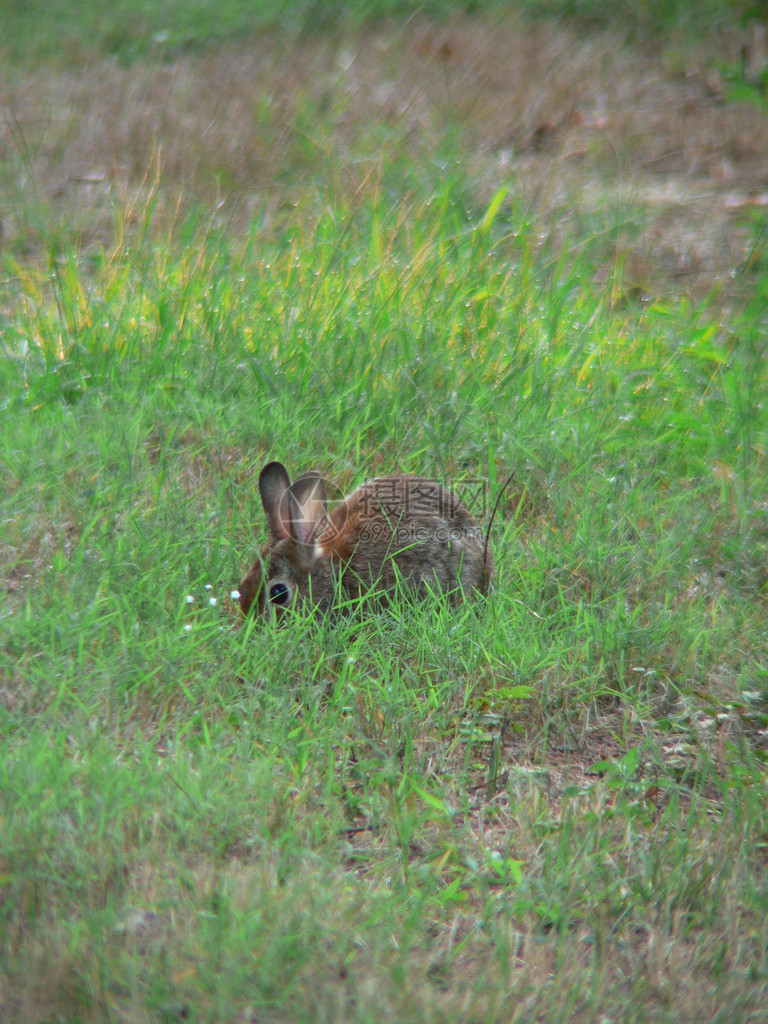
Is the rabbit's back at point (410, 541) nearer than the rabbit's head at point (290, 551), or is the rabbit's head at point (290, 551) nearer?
the rabbit's head at point (290, 551)

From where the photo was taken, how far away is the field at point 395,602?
8.62 feet

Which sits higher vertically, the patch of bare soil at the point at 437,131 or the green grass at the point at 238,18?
the green grass at the point at 238,18

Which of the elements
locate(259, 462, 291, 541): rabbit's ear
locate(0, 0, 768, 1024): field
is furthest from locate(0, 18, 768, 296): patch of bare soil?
locate(259, 462, 291, 541): rabbit's ear

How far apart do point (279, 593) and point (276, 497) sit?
410mm

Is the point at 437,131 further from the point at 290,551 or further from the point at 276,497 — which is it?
the point at 290,551

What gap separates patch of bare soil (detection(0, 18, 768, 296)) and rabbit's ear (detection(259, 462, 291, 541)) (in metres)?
2.57

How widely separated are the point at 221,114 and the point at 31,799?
7.18m

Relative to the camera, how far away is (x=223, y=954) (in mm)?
2465

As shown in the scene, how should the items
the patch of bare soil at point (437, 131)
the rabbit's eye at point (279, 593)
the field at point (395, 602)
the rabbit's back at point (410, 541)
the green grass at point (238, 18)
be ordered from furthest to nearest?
1. the green grass at point (238, 18)
2. the patch of bare soil at point (437, 131)
3. the rabbit's back at point (410, 541)
4. the rabbit's eye at point (279, 593)
5. the field at point (395, 602)

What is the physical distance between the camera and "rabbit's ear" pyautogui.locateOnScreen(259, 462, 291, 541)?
427 centimetres

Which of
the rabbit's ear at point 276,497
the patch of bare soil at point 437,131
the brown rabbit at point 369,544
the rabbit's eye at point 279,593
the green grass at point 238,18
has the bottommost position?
the rabbit's eye at point 279,593

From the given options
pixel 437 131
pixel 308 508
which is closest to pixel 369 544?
pixel 308 508

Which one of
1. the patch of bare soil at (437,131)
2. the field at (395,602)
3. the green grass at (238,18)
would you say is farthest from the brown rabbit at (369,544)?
the green grass at (238,18)

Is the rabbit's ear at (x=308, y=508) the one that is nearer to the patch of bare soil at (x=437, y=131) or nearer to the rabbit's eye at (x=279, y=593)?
the rabbit's eye at (x=279, y=593)
